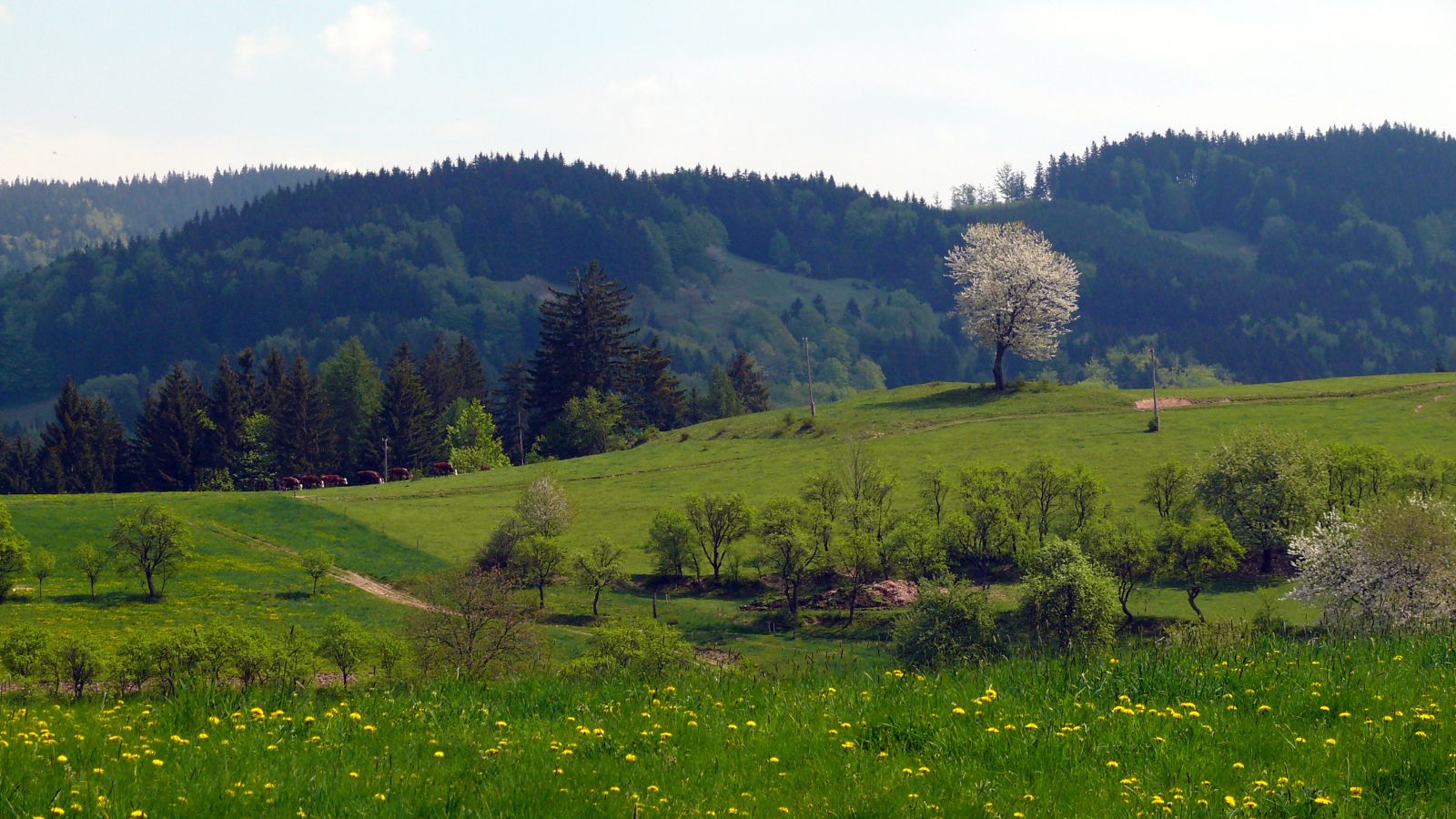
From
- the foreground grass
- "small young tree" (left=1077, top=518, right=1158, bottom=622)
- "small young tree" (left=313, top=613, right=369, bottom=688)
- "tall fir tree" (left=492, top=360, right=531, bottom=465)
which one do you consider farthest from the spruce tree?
the foreground grass

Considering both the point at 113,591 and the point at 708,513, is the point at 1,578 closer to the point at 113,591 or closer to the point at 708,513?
the point at 113,591

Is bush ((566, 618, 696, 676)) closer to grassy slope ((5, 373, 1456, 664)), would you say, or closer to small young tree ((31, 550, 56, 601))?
grassy slope ((5, 373, 1456, 664))

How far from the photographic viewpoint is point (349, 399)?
6373 inches

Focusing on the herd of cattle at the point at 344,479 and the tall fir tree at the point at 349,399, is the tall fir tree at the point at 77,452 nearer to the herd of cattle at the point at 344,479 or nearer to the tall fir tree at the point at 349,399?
the herd of cattle at the point at 344,479

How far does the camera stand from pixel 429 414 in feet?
520

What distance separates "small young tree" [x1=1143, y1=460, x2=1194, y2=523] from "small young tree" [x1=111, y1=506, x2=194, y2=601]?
216 ft

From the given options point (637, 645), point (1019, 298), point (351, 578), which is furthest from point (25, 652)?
point (1019, 298)

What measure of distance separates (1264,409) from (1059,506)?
35186mm

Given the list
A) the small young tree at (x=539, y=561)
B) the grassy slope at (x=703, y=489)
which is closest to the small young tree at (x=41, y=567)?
the grassy slope at (x=703, y=489)

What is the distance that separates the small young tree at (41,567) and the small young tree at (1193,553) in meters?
68.8

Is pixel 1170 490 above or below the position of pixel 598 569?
above

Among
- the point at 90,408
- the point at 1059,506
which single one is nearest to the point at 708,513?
the point at 1059,506

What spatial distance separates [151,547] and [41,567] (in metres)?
6.45

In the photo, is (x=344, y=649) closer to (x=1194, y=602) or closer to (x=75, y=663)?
(x=75, y=663)
